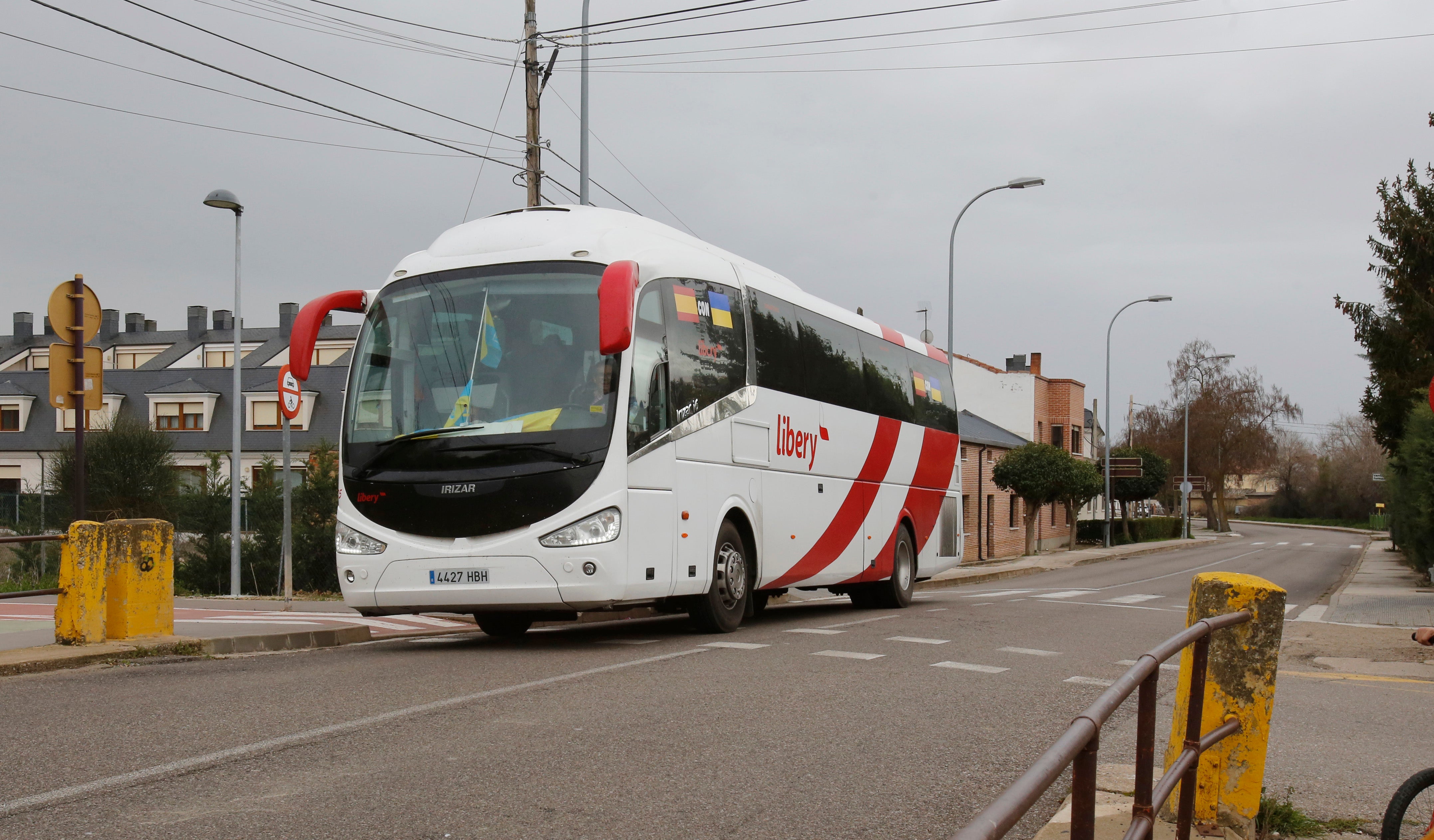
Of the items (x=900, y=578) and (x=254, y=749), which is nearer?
(x=254, y=749)

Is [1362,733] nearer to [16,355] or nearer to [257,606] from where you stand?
[257,606]

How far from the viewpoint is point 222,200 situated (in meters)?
19.9

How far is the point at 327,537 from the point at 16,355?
43.9 metres

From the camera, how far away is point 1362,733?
7.19m

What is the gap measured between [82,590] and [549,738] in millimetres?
5179

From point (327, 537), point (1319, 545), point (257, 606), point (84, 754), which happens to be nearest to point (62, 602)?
point (84, 754)

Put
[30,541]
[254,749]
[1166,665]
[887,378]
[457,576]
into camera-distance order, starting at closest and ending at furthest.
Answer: [254,749]
[30,541]
[457,576]
[1166,665]
[887,378]

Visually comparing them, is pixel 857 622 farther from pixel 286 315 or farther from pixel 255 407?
pixel 286 315

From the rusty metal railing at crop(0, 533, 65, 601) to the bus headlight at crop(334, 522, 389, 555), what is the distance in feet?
6.57

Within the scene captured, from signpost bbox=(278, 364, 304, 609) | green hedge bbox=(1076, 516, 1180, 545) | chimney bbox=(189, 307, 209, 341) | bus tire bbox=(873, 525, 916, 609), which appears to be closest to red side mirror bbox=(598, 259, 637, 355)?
signpost bbox=(278, 364, 304, 609)

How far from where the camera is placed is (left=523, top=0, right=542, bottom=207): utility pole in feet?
59.0

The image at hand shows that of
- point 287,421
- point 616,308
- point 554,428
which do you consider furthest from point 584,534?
point 287,421

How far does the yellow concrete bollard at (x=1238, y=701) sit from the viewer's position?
14.3ft

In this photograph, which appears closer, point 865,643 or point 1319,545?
point 865,643
